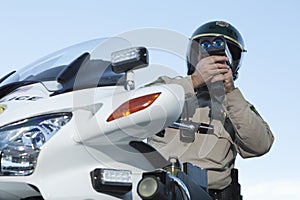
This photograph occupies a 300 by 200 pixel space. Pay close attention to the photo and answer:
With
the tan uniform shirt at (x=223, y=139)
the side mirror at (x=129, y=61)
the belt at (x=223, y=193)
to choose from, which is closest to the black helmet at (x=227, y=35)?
the tan uniform shirt at (x=223, y=139)

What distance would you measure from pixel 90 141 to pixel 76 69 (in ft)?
1.59

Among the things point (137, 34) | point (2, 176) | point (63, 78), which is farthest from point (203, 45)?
point (2, 176)

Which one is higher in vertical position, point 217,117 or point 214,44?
point 214,44

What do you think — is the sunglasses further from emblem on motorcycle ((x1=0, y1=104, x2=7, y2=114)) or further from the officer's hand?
emblem on motorcycle ((x1=0, y1=104, x2=7, y2=114))

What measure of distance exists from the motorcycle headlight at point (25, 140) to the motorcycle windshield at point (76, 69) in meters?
0.22

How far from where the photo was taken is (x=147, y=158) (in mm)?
2576

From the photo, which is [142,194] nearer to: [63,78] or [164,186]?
[164,186]

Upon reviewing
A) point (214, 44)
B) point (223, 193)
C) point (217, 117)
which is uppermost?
point (214, 44)

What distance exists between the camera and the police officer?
3322 mm

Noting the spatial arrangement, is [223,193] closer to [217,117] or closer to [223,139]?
[223,139]

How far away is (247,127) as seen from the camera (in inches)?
141

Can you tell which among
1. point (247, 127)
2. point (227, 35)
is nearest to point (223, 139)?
point (247, 127)

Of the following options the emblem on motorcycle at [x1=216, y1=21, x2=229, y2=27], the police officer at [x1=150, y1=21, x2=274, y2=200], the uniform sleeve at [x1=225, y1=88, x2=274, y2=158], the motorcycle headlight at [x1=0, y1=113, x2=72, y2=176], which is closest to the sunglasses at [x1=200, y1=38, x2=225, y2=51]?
the police officer at [x1=150, y1=21, x2=274, y2=200]

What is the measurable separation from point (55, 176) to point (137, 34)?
0.78 metres
